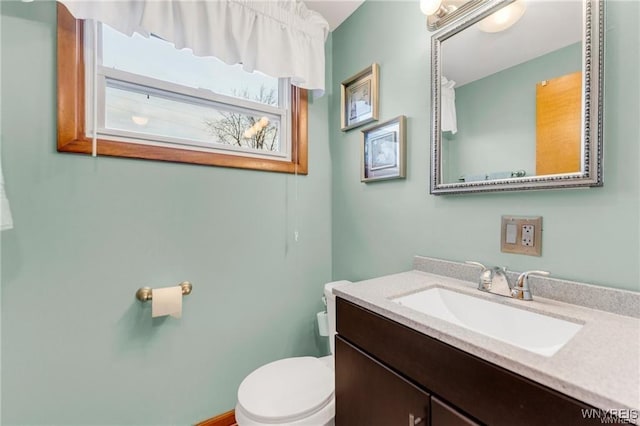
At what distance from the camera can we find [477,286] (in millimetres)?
990

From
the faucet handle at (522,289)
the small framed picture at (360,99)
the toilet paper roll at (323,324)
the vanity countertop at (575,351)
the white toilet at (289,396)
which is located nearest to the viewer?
the vanity countertop at (575,351)

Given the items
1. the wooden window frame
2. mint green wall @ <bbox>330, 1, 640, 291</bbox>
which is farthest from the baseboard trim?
the wooden window frame

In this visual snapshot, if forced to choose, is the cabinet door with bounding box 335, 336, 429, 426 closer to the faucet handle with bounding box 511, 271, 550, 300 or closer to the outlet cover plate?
the faucet handle with bounding box 511, 271, 550, 300

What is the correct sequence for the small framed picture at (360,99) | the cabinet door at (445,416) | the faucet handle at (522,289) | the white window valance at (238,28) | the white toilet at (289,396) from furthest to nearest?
the small framed picture at (360,99) < the white window valance at (238,28) < the white toilet at (289,396) < the faucet handle at (522,289) < the cabinet door at (445,416)

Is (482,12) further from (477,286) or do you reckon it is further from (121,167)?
(121,167)

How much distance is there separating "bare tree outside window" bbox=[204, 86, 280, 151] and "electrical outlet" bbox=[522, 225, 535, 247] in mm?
1312

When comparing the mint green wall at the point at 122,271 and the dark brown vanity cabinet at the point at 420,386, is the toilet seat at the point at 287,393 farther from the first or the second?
the mint green wall at the point at 122,271

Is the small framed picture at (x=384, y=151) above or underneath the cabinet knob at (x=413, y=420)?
above

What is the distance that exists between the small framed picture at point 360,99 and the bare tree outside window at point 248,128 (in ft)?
1.43

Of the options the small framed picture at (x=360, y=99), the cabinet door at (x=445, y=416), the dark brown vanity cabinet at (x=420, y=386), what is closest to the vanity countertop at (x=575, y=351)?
the dark brown vanity cabinet at (x=420, y=386)

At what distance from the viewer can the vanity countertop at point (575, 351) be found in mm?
427

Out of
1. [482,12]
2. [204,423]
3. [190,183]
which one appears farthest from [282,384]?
[482,12]

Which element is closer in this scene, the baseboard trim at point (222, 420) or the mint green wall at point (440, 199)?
the mint green wall at point (440, 199)

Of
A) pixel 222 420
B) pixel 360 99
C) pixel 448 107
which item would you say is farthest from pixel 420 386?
pixel 360 99
